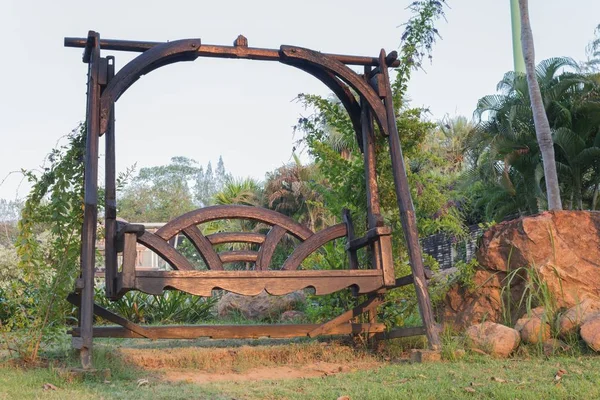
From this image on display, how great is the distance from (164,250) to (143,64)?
1.63 m

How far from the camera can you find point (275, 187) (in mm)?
23984

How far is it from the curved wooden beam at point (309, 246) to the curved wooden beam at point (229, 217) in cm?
9

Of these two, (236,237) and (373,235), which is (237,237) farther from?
(373,235)

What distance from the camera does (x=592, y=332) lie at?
17.8 feet

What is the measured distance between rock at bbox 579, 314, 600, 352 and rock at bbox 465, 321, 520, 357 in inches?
20.7

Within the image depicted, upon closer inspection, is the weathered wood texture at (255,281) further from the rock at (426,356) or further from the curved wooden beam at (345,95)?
the curved wooden beam at (345,95)

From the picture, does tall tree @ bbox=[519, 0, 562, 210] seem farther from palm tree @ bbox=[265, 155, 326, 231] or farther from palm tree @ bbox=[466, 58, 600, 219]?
palm tree @ bbox=[265, 155, 326, 231]

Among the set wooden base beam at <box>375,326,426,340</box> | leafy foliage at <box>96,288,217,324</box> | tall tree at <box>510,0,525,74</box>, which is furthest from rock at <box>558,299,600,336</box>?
tall tree at <box>510,0,525,74</box>

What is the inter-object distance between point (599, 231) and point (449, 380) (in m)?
2.90

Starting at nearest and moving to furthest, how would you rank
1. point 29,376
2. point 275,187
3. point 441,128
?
1. point 29,376
2. point 275,187
3. point 441,128

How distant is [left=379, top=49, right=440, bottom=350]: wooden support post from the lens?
19.5ft

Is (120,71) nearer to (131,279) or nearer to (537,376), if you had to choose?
(131,279)

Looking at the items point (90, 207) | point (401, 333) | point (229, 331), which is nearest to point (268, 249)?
point (229, 331)

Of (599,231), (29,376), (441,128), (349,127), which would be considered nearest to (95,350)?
(29,376)
